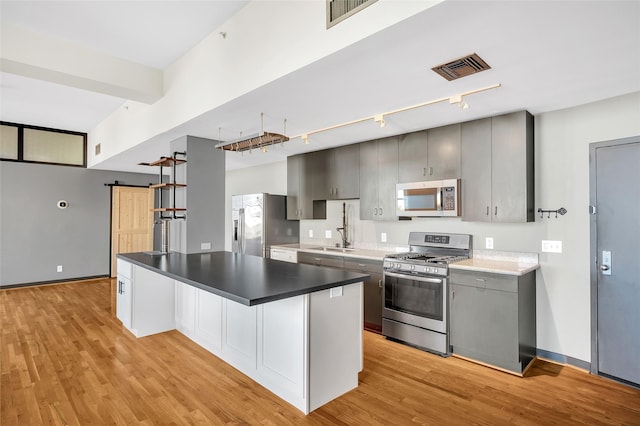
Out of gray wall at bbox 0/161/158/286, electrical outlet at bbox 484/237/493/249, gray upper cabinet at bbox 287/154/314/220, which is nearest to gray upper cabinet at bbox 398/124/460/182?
electrical outlet at bbox 484/237/493/249

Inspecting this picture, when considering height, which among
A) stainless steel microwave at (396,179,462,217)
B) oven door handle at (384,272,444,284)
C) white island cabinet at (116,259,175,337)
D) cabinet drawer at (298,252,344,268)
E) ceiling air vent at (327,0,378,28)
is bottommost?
white island cabinet at (116,259,175,337)

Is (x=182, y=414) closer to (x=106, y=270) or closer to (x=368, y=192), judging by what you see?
(x=368, y=192)

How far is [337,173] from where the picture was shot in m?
4.87

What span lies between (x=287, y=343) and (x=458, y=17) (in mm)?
2234

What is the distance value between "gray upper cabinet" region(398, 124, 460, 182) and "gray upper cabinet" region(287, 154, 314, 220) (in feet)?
5.33

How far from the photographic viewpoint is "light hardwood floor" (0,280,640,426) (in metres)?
2.30

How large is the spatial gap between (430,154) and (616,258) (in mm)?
1881

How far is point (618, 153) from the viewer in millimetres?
2885

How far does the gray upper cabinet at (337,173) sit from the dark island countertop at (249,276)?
1726mm

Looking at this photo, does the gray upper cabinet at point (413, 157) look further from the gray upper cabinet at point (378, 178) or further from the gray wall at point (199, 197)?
the gray wall at point (199, 197)

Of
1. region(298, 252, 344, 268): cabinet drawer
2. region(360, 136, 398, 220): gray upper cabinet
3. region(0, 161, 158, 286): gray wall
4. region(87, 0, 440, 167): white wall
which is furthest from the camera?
region(0, 161, 158, 286): gray wall

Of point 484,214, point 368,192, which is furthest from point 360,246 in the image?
point 484,214

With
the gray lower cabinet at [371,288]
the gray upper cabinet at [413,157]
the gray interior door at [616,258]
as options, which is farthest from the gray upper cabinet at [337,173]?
the gray interior door at [616,258]

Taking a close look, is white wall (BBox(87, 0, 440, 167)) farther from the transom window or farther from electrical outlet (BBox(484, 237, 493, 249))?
the transom window
